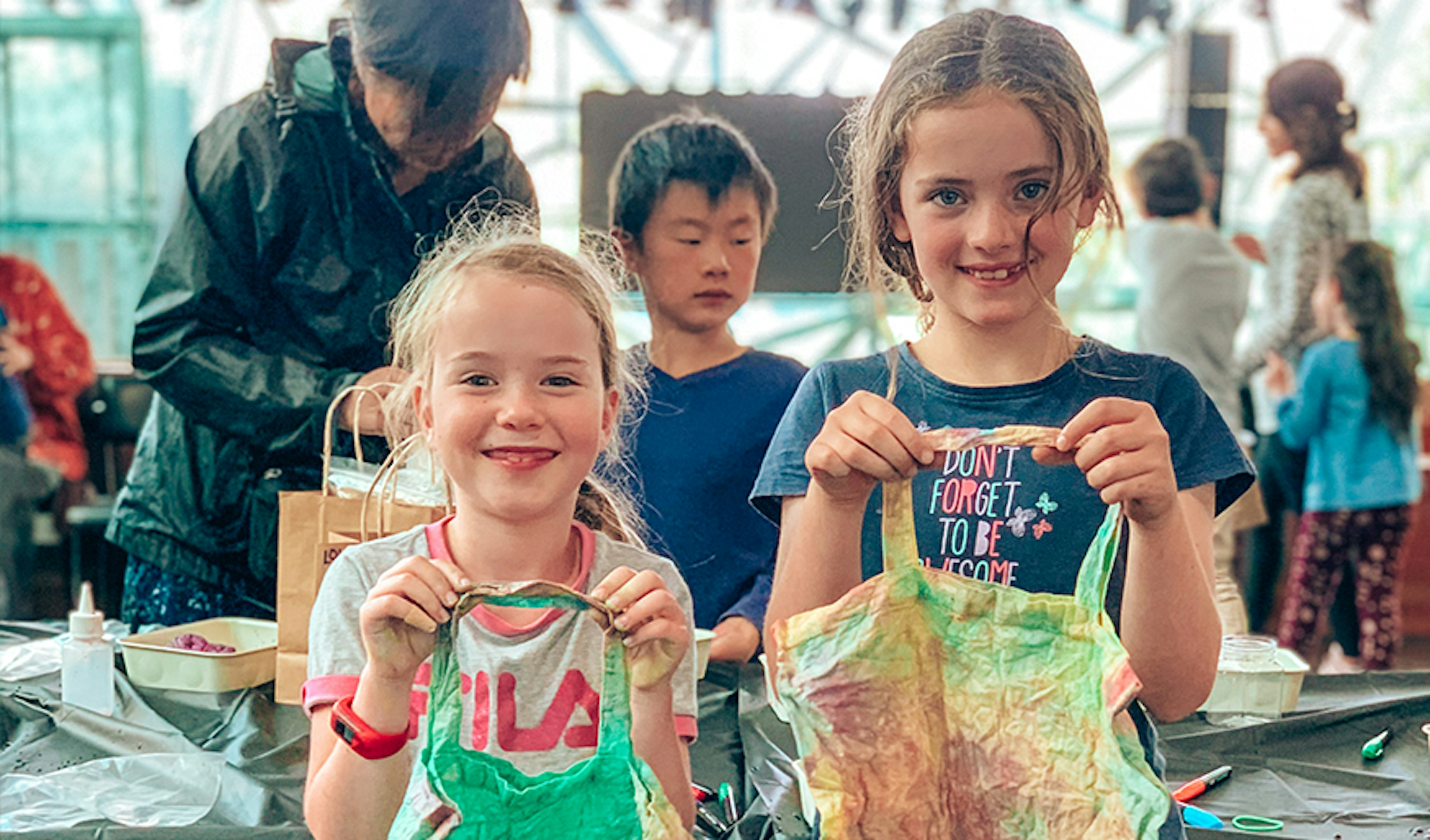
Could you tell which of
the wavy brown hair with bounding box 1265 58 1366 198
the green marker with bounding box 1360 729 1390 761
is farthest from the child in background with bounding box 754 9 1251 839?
the wavy brown hair with bounding box 1265 58 1366 198

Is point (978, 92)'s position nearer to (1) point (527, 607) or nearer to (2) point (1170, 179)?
(1) point (527, 607)

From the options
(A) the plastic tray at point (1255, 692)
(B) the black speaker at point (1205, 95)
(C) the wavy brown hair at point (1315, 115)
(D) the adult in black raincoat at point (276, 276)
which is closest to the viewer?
(A) the plastic tray at point (1255, 692)

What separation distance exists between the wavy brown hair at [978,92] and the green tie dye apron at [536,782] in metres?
0.44

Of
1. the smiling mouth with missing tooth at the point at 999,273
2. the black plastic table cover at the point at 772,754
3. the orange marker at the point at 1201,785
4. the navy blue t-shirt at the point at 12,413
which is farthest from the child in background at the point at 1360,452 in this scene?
the navy blue t-shirt at the point at 12,413

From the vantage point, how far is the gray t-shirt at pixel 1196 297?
3.22m

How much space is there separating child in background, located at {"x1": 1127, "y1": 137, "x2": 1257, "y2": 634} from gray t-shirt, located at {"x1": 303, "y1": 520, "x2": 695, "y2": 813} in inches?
98.9

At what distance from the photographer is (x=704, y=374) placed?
1802 millimetres

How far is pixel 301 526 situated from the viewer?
1350mm

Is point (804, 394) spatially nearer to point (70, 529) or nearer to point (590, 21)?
point (70, 529)

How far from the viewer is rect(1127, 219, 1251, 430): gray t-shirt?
3.22m

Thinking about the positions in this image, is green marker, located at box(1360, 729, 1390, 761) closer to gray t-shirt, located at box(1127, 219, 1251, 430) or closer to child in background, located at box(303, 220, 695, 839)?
child in background, located at box(303, 220, 695, 839)

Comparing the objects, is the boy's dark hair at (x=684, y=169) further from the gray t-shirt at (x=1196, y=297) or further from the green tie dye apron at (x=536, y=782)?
the gray t-shirt at (x=1196, y=297)

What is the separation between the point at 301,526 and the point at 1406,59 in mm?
5163

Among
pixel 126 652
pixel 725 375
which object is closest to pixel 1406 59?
pixel 725 375
